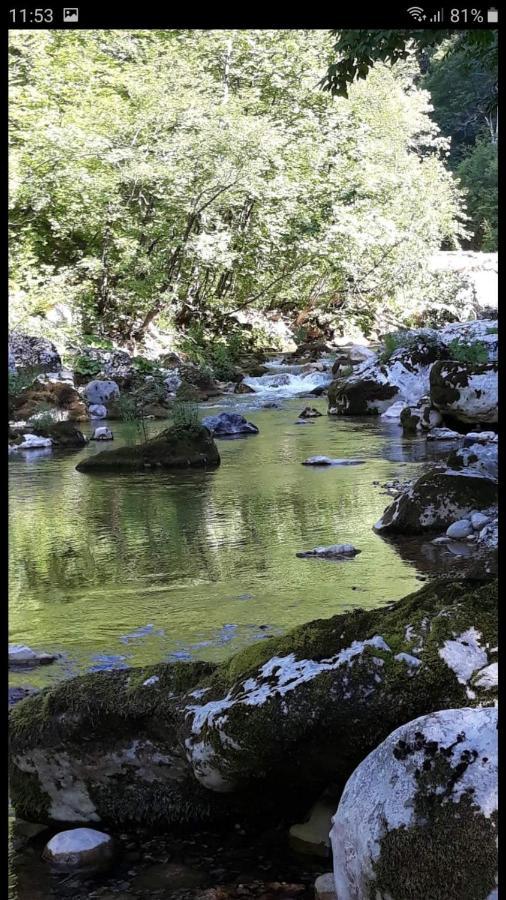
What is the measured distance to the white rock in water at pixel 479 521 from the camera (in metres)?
6.38

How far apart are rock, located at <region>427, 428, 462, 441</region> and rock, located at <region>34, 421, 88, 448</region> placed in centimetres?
449

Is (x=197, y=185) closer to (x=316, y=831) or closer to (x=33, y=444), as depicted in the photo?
(x=33, y=444)

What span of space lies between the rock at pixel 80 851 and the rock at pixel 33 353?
48.8 feet

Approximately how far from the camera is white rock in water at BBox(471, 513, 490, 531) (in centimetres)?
638

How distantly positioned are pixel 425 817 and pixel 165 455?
27.3 ft

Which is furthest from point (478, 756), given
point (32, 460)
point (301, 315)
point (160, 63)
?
point (301, 315)

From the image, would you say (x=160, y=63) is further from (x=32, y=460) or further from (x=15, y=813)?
(x=15, y=813)

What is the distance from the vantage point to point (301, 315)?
88.5ft

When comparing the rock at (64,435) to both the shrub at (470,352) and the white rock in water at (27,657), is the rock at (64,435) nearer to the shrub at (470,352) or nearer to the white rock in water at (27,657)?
the shrub at (470,352)

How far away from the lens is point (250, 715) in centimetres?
277
